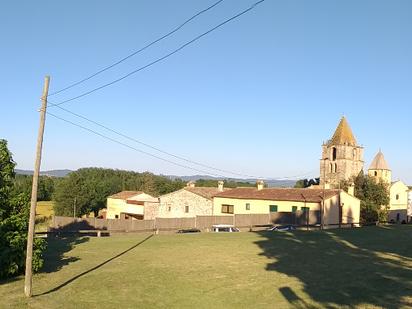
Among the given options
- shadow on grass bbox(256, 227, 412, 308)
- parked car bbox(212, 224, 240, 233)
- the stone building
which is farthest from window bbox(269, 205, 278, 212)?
the stone building

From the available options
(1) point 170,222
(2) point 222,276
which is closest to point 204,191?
(1) point 170,222

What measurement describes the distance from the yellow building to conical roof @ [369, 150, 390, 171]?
52.0m

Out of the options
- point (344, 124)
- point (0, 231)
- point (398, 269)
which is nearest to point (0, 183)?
point (0, 231)

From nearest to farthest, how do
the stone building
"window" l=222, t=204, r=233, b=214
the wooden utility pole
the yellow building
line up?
1. the wooden utility pole
2. the yellow building
3. "window" l=222, t=204, r=233, b=214
4. the stone building

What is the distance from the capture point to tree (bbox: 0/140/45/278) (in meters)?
20.8

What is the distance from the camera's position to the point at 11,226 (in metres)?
21.9

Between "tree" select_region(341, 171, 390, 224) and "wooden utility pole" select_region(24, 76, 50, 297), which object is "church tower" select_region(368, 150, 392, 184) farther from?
"wooden utility pole" select_region(24, 76, 50, 297)

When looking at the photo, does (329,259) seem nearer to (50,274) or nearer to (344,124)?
(50,274)

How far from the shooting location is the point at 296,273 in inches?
815

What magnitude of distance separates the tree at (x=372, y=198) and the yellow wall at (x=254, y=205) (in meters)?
20.3

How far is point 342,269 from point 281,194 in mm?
36878

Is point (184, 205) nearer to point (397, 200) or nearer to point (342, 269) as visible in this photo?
point (342, 269)

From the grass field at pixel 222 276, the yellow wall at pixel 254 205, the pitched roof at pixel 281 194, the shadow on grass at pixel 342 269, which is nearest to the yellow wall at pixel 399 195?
the pitched roof at pixel 281 194

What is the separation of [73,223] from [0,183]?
24609 mm
